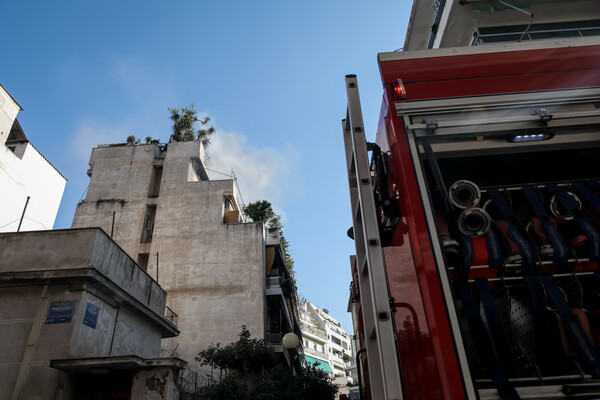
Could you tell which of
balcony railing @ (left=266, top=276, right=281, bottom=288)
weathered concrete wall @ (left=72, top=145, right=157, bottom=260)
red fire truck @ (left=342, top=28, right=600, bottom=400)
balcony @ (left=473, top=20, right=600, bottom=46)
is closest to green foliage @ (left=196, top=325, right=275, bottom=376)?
balcony railing @ (left=266, top=276, right=281, bottom=288)

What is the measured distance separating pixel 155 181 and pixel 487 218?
83.4ft

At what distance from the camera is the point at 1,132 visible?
18938 millimetres

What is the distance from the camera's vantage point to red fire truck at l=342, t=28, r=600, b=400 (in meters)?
2.18

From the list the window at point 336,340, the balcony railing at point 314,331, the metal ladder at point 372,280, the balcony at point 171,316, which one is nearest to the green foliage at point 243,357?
the balcony at point 171,316

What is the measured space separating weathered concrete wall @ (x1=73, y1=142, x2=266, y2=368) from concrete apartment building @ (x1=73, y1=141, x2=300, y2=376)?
0.05 metres

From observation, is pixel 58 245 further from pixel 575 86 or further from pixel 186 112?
pixel 186 112

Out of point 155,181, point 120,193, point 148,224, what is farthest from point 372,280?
point 155,181

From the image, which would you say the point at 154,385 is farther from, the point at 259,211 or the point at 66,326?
the point at 259,211

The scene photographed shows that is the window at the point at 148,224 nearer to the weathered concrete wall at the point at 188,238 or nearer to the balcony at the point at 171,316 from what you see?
the weathered concrete wall at the point at 188,238

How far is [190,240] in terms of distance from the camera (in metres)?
22.6

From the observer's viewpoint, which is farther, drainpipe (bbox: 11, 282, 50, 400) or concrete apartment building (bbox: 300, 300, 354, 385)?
concrete apartment building (bbox: 300, 300, 354, 385)

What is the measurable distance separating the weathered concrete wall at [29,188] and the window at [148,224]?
5.86m

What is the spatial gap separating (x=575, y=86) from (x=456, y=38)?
718cm

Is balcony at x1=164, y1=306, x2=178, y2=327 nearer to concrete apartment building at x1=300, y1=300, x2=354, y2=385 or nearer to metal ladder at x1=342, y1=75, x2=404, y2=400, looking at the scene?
metal ladder at x1=342, y1=75, x2=404, y2=400
